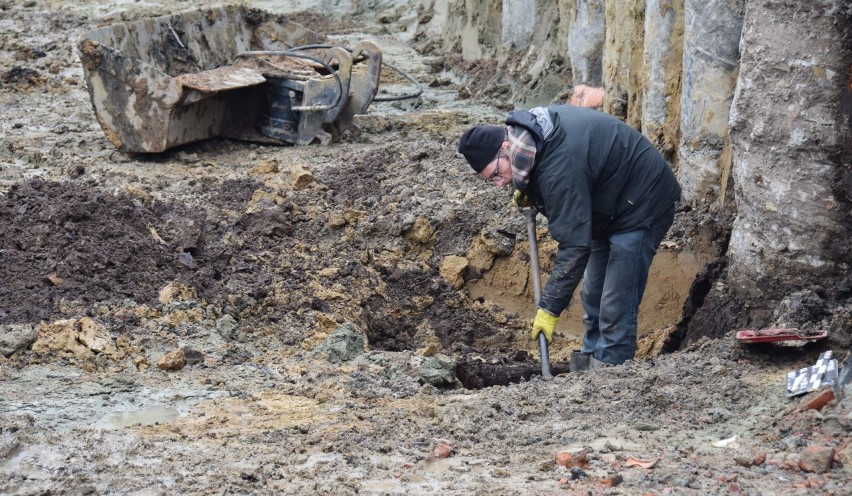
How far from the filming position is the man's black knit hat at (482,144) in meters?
4.93

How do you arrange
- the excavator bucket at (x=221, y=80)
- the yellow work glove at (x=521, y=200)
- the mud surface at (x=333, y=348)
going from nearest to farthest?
the mud surface at (x=333, y=348)
the yellow work glove at (x=521, y=200)
the excavator bucket at (x=221, y=80)

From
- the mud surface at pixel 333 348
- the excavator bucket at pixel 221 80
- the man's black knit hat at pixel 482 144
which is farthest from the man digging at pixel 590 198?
the excavator bucket at pixel 221 80

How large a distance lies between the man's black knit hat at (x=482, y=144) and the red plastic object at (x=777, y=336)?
1.42 meters

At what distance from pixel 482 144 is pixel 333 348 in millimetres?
1531

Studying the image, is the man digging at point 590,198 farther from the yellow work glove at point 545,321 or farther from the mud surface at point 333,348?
the mud surface at point 333,348

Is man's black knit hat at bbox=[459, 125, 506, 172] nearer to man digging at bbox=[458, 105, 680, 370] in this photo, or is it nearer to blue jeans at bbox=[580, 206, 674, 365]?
man digging at bbox=[458, 105, 680, 370]

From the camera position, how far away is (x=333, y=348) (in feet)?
18.9

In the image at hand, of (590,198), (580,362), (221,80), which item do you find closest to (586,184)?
(590,198)

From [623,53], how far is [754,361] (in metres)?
3.72

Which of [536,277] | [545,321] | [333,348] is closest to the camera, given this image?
[545,321]

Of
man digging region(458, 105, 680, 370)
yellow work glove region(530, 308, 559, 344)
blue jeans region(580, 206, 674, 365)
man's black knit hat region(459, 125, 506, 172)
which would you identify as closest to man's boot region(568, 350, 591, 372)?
man digging region(458, 105, 680, 370)

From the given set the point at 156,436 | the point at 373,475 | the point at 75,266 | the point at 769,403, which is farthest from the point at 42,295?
the point at 769,403

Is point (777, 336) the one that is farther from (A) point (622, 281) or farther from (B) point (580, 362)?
(B) point (580, 362)

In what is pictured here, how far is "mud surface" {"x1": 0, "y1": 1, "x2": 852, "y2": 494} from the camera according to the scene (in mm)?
4008
